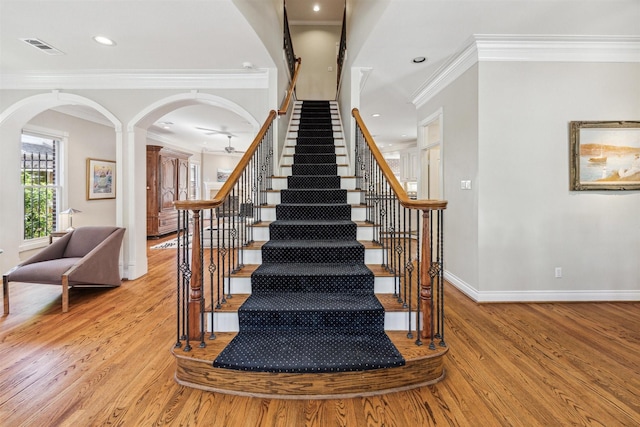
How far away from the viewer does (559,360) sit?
2.23m

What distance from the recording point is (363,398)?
5.99 feet

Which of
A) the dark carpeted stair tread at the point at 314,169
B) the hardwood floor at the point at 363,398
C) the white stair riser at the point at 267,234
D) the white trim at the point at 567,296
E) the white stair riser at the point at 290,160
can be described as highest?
the white stair riser at the point at 290,160

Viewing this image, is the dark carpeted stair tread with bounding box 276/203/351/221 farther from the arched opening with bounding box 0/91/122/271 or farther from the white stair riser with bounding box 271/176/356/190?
the arched opening with bounding box 0/91/122/271

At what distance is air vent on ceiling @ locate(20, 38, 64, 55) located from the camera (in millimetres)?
3190

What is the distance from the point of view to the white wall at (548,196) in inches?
133

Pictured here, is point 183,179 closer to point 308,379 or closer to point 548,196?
point 308,379

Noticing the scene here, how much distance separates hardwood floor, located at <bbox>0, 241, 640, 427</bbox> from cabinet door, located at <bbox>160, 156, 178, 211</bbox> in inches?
206

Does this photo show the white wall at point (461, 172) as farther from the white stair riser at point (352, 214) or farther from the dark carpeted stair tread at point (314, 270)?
the dark carpeted stair tread at point (314, 270)

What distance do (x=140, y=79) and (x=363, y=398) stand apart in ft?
15.2

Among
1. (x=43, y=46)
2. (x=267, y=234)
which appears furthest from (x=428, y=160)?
(x=43, y=46)

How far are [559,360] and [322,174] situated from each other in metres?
3.07

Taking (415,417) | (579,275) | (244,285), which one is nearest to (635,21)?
(579,275)

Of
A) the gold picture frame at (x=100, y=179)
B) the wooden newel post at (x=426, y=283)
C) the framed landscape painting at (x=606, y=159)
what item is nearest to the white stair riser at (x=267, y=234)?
the wooden newel post at (x=426, y=283)

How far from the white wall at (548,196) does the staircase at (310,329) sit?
5.48 ft
